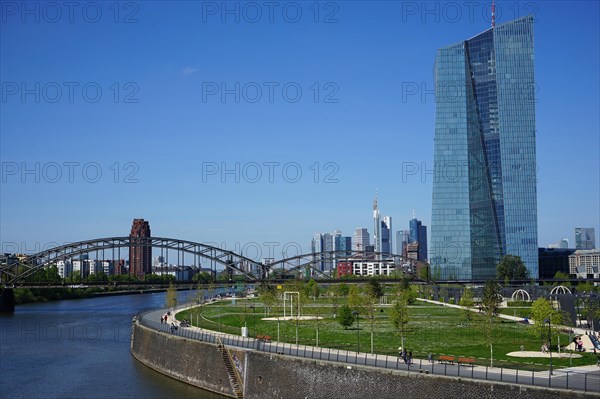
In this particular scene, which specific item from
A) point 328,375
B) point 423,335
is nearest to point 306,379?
point 328,375

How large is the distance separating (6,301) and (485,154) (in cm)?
9451

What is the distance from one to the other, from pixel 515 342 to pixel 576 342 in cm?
607

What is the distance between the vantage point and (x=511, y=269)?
5669 inches

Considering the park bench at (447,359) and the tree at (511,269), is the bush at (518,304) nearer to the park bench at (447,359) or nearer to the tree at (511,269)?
the park bench at (447,359)

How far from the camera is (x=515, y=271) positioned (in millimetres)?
143625

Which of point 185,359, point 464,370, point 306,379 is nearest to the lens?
point 464,370

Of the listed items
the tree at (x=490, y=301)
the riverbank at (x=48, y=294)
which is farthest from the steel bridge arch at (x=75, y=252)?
the tree at (x=490, y=301)

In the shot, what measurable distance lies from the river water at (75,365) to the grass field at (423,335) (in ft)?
28.8

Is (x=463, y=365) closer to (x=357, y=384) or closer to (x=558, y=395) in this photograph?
(x=357, y=384)

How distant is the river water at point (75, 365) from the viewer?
150 feet

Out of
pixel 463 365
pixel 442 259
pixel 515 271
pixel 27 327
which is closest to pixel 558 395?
pixel 463 365

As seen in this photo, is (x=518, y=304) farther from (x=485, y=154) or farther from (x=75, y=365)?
(x=485, y=154)

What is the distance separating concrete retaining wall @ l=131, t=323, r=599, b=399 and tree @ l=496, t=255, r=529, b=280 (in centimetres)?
10247

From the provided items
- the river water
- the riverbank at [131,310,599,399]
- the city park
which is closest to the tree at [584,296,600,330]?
the city park
